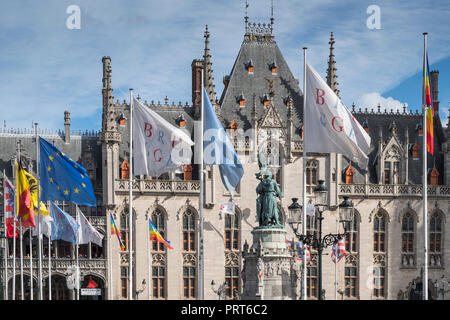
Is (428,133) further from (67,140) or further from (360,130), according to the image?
(67,140)

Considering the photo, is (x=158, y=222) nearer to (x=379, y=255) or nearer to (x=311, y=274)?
(x=311, y=274)

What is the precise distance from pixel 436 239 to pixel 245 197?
56.4ft

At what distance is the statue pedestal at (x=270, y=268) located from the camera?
44.4 metres

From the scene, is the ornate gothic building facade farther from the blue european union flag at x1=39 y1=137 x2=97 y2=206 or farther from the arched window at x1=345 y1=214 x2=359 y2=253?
the blue european union flag at x1=39 y1=137 x2=97 y2=206

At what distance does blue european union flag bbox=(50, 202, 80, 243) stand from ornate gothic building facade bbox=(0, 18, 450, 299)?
12640 millimetres

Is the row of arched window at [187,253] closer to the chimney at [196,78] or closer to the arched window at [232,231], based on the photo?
the arched window at [232,231]

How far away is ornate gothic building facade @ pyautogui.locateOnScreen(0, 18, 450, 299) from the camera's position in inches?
2638

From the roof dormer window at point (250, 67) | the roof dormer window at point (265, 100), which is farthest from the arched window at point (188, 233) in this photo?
the roof dormer window at point (250, 67)

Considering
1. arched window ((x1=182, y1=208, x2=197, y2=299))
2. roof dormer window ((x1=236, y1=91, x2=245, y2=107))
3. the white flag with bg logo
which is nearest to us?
the white flag with bg logo

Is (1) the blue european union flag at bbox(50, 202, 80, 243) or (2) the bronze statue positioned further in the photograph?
(1) the blue european union flag at bbox(50, 202, 80, 243)

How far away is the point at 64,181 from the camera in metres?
41.9

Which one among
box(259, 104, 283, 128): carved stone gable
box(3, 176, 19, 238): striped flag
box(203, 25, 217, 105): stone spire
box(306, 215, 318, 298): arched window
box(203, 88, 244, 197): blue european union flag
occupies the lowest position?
box(306, 215, 318, 298): arched window

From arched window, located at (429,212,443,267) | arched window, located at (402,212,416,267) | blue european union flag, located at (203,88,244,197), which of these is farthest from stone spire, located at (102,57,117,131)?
arched window, located at (429,212,443,267)

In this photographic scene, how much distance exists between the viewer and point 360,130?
37.9m
